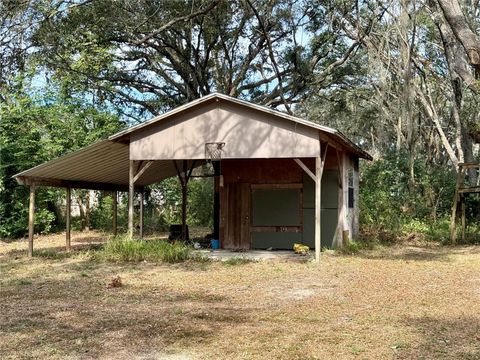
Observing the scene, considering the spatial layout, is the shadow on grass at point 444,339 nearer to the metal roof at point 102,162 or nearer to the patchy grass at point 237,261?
the patchy grass at point 237,261

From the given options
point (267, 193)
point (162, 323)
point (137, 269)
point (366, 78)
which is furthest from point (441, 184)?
point (162, 323)

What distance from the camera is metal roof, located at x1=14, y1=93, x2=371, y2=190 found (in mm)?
12500

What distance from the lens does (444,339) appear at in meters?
5.57

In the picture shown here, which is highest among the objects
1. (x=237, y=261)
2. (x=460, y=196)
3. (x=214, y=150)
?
(x=214, y=150)

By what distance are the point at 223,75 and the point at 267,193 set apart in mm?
9669

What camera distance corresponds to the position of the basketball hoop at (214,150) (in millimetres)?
12539

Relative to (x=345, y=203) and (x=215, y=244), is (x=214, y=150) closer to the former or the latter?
(x=215, y=244)

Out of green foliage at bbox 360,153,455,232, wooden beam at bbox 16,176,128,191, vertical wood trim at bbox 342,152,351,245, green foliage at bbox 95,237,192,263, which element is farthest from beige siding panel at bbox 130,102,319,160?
green foliage at bbox 360,153,455,232

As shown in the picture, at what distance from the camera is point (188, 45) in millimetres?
21094

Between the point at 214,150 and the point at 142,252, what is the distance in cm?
294

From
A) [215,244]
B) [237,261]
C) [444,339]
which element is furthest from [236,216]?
[444,339]

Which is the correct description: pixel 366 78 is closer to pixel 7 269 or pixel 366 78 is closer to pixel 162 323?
pixel 7 269

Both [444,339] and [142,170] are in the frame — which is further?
[142,170]

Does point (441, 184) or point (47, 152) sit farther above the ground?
point (47, 152)
